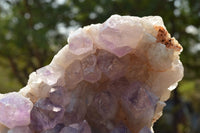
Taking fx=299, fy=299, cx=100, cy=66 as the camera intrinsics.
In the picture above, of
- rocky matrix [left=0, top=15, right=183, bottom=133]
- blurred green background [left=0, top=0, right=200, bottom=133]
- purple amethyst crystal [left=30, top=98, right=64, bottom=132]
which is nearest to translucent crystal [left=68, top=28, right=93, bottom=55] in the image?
rocky matrix [left=0, top=15, right=183, bottom=133]

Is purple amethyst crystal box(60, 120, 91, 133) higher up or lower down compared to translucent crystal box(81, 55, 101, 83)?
lower down

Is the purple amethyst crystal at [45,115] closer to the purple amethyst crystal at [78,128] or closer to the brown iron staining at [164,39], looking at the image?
the purple amethyst crystal at [78,128]

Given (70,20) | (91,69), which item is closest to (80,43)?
(91,69)

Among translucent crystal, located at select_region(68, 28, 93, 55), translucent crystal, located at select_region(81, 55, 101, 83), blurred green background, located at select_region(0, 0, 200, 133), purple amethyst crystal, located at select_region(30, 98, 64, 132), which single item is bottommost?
blurred green background, located at select_region(0, 0, 200, 133)

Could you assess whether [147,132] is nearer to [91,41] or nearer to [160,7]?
[91,41]

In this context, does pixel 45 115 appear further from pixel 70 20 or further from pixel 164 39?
pixel 70 20

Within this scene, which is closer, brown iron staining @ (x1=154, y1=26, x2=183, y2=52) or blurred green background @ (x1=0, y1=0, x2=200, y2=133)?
brown iron staining @ (x1=154, y1=26, x2=183, y2=52)

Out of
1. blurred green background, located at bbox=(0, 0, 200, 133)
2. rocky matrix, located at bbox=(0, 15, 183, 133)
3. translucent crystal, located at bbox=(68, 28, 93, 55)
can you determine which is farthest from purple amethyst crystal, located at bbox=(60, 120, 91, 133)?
blurred green background, located at bbox=(0, 0, 200, 133)

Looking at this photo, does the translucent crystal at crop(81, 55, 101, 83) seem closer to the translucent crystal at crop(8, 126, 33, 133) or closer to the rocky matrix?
the rocky matrix

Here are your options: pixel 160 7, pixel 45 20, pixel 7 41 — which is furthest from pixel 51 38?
pixel 160 7
